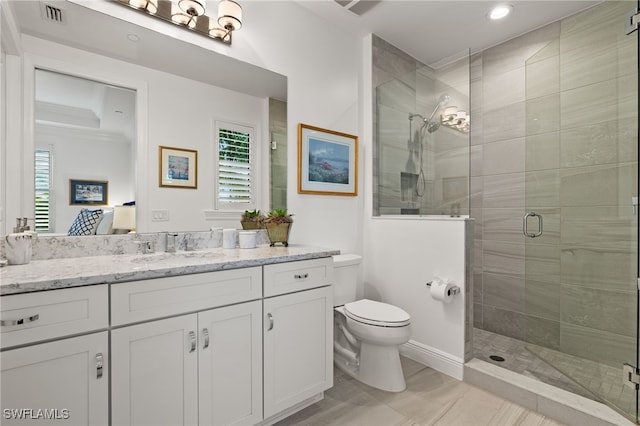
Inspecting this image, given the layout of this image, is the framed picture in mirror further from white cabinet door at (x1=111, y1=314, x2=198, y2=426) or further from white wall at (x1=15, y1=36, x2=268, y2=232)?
white cabinet door at (x1=111, y1=314, x2=198, y2=426)

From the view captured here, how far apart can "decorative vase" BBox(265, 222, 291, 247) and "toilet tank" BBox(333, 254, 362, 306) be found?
421 mm

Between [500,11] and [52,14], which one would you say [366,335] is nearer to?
[52,14]

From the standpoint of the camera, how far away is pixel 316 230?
8.06 ft

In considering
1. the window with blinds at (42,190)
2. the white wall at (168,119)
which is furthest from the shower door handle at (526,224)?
the window with blinds at (42,190)

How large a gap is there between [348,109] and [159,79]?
1.47 m

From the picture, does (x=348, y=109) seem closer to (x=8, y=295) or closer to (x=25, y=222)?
(x=25, y=222)

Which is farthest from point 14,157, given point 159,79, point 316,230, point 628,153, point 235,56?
point 628,153

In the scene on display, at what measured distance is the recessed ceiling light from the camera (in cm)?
237

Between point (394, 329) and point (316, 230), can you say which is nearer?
point (394, 329)

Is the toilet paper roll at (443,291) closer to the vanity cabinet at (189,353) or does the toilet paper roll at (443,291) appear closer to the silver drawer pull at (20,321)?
the vanity cabinet at (189,353)

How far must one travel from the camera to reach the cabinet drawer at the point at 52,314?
0.97 meters

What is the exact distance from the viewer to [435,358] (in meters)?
2.27

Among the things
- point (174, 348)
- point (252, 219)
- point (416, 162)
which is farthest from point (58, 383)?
point (416, 162)

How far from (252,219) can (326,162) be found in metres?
0.77
